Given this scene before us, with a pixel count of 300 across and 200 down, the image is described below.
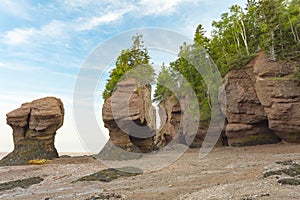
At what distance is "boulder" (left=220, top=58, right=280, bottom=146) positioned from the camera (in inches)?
1200

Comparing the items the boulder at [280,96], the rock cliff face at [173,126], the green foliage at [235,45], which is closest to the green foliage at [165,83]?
the green foliage at [235,45]

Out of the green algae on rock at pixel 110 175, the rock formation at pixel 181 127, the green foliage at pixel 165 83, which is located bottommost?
the green algae on rock at pixel 110 175

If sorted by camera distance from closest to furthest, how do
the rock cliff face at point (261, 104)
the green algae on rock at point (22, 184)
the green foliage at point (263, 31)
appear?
the green algae on rock at point (22, 184) < the rock cliff face at point (261, 104) < the green foliage at point (263, 31)

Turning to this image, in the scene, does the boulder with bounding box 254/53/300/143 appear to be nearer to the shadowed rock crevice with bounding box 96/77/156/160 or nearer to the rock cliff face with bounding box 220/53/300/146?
the rock cliff face with bounding box 220/53/300/146

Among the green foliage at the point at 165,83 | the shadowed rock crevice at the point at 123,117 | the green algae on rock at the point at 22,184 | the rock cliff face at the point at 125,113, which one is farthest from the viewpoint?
the green foliage at the point at 165,83

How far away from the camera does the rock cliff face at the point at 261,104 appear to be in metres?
25.7

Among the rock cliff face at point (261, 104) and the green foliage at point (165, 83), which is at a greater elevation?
the green foliage at point (165, 83)

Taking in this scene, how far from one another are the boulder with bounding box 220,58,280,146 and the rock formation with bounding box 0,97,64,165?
20865 mm

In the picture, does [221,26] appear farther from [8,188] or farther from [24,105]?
[8,188]

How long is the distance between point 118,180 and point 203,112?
89.4 feet

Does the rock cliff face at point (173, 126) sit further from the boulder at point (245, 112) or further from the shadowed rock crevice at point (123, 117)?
the boulder at point (245, 112)

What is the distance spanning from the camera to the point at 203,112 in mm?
42438

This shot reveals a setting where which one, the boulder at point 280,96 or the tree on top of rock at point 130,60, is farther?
the tree on top of rock at point 130,60

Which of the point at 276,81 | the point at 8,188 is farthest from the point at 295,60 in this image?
the point at 8,188
